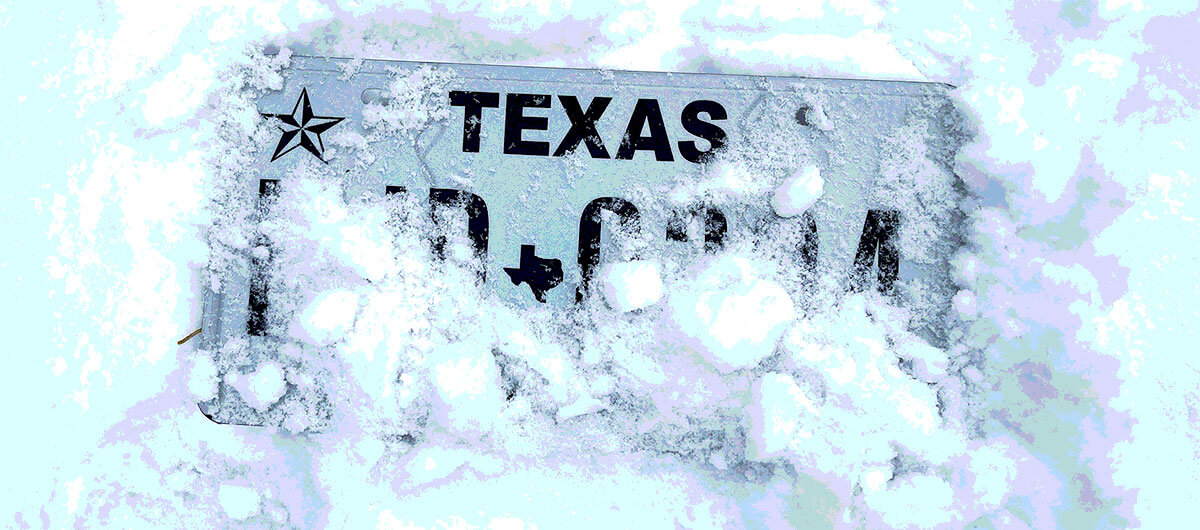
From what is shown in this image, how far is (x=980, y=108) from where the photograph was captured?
0.81 m

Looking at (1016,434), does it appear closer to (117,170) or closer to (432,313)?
(432,313)

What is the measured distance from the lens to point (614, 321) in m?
0.83

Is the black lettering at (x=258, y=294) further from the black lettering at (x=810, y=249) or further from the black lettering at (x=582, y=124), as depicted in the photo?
the black lettering at (x=810, y=249)

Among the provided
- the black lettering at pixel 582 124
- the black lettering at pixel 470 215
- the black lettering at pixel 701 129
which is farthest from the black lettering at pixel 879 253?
the black lettering at pixel 470 215

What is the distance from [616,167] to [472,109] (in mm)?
205

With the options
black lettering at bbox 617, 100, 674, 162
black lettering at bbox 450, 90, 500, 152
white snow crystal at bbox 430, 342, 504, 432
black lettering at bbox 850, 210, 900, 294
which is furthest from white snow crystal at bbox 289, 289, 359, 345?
black lettering at bbox 850, 210, 900, 294

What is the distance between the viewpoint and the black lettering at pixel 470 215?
835 mm

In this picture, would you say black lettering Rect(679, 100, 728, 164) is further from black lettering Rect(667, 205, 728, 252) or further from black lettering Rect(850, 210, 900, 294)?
black lettering Rect(850, 210, 900, 294)

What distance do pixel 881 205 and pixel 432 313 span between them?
0.60 meters

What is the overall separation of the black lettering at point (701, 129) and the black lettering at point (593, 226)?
10cm

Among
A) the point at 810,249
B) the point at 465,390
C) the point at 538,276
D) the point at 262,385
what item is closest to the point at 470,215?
the point at 538,276

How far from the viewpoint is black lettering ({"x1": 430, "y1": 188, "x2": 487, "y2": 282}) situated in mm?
835

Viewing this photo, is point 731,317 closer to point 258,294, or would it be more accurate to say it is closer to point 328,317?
point 328,317

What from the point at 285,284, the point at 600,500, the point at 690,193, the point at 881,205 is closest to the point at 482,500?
the point at 600,500
